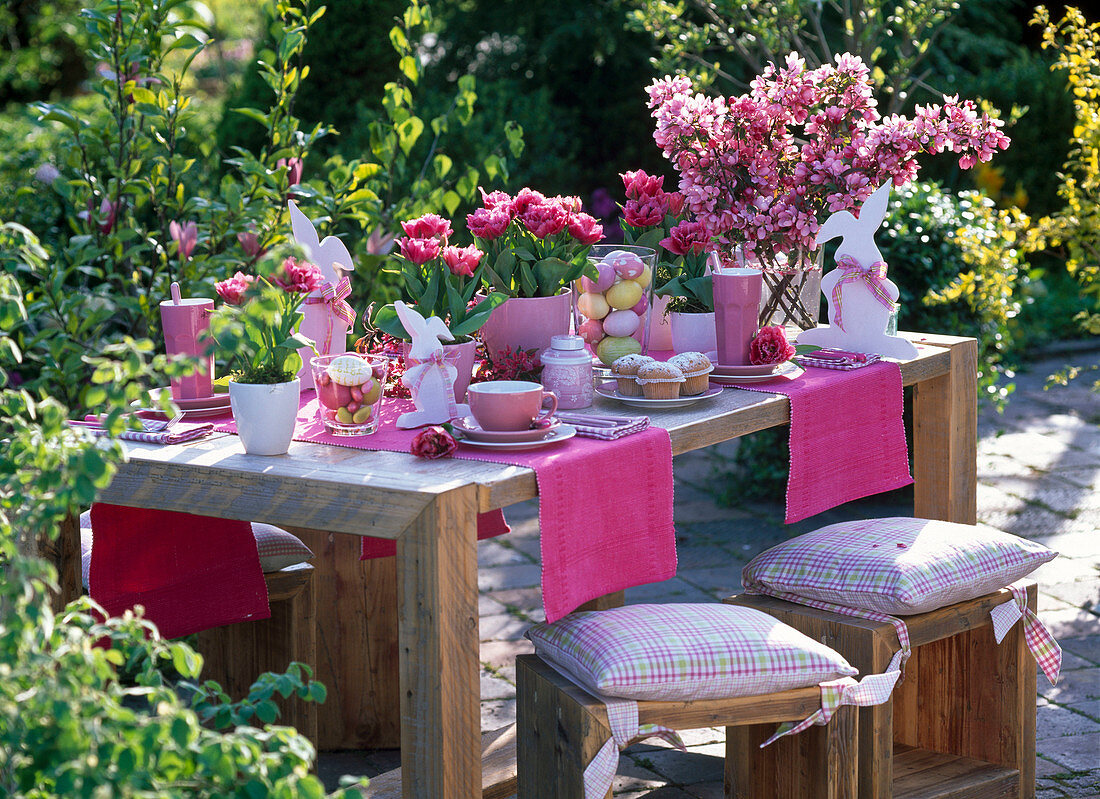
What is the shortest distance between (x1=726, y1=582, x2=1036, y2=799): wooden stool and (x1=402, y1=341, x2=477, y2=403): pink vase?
66 cm

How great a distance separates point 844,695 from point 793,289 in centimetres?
108

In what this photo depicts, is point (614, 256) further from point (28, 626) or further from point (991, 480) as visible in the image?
point (991, 480)

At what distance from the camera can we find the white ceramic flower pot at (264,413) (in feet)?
6.81

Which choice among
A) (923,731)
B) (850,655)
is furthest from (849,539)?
(923,731)

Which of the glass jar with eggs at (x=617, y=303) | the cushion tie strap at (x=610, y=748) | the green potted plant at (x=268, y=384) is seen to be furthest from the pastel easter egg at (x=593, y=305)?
the cushion tie strap at (x=610, y=748)

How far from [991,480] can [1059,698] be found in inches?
77.4

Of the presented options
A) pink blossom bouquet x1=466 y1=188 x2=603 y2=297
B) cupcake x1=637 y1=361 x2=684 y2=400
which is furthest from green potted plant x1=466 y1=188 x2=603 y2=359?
cupcake x1=637 y1=361 x2=684 y2=400

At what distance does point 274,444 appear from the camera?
2105 mm

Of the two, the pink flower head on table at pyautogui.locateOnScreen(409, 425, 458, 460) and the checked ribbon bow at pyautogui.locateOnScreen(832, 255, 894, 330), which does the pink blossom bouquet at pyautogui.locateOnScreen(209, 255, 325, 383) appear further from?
the checked ribbon bow at pyautogui.locateOnScreen(832, 255, 894, 330)

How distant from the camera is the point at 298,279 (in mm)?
2295

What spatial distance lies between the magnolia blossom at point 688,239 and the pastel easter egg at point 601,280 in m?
0.23

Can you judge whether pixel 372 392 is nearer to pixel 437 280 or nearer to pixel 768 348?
pixel 437 280

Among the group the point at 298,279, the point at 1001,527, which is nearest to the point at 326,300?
the point at 298,279

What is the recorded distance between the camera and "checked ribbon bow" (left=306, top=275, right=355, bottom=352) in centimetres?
248
